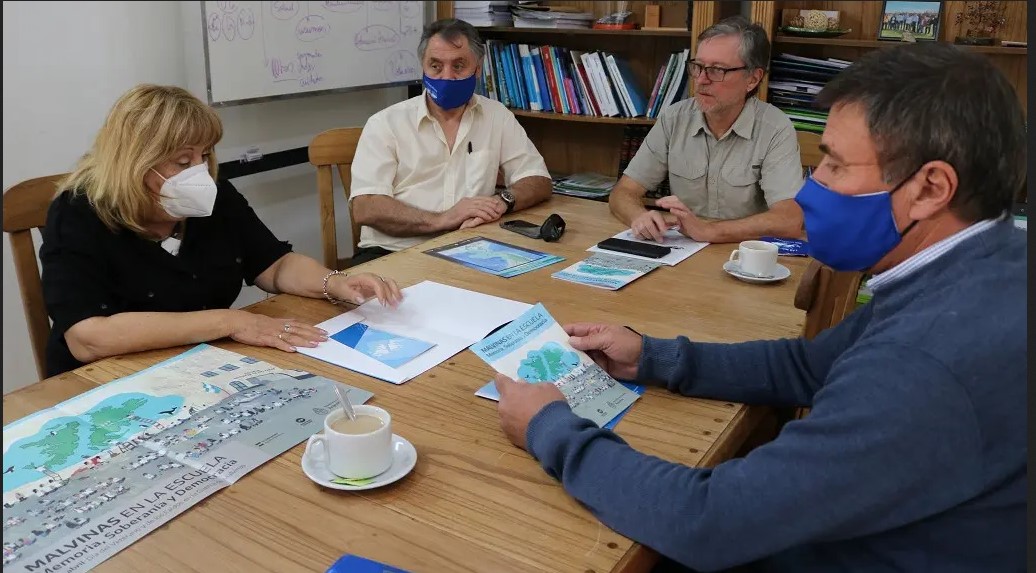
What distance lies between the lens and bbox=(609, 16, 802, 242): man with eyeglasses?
229cm

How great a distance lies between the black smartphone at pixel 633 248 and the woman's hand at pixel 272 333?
2.68 ft

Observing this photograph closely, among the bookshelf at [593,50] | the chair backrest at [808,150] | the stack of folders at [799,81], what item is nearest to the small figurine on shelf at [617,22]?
the bookshelf at [593,50]

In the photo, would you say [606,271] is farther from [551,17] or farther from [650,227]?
[551,17]

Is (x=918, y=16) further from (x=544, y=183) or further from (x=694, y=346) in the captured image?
(x=694, y=346)

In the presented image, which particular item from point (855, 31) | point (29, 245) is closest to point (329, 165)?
point (29, 245)

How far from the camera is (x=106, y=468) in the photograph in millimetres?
970

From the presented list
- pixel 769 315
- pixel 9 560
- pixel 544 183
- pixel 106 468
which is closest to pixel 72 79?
pixel 544 183

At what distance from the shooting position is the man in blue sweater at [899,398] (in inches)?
29.9

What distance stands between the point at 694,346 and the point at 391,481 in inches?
20.9

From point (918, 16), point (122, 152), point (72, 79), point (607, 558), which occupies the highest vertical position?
point (918, 16)

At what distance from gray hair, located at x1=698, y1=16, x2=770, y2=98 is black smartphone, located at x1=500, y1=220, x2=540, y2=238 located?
31.7 inches

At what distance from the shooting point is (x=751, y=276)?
5.62ft

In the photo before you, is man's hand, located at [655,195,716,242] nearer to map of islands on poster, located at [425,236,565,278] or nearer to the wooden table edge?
map of islands on poster, located at [425,236,565,278]

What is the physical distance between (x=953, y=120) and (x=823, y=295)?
0.62 m
